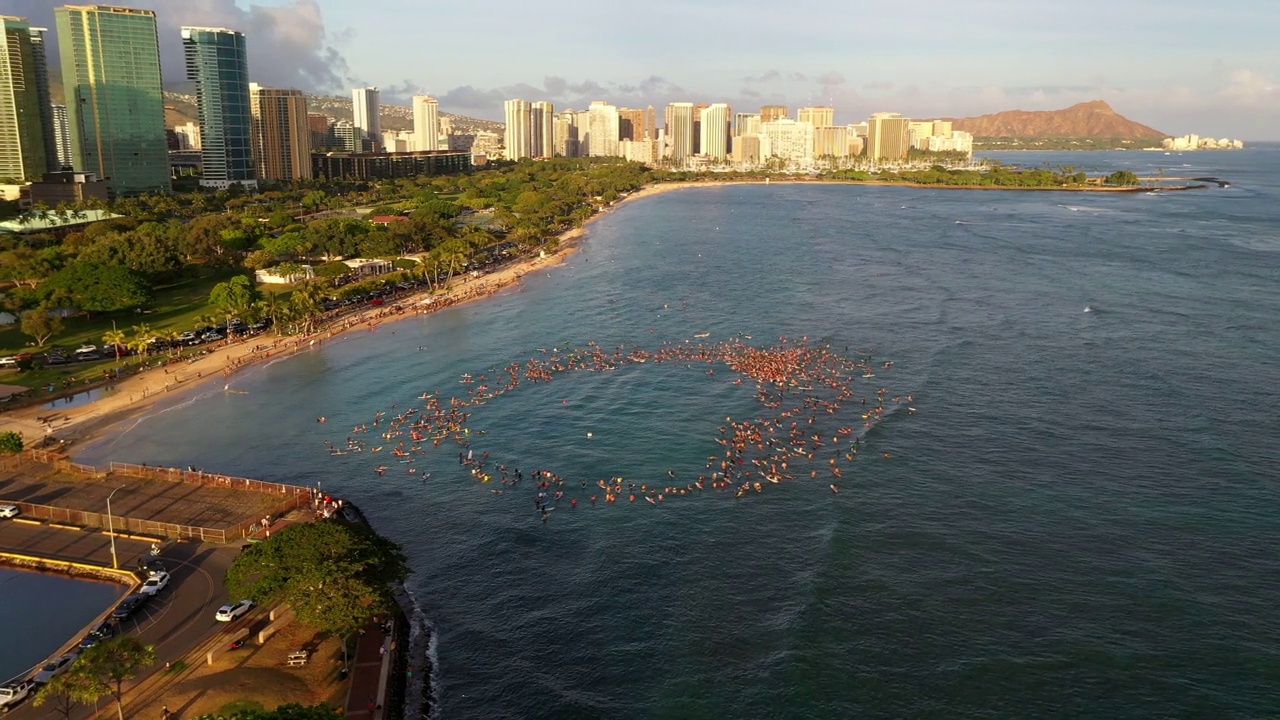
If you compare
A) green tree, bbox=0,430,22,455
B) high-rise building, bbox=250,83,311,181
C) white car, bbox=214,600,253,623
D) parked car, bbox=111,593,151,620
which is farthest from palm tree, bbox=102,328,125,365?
high-rise building, bbox=250,83,311,181

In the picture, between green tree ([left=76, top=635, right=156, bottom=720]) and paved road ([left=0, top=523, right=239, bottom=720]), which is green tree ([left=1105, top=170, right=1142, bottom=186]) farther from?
green tree ([left=76, top=635, right=156, bottom=720])

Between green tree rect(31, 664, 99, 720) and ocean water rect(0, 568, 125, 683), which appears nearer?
green tree rect(31, 664, 99, 720)

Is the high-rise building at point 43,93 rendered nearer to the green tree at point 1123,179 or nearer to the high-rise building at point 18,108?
the high-rise building at point 18,108

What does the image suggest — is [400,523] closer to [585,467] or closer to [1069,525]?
[585,467]

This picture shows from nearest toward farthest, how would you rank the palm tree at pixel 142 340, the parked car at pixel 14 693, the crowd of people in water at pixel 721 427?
1. the parked car at pixel 14 693
2. the crowd of people in water at pixel 721 427
3. the palm tree at pixel 142 340

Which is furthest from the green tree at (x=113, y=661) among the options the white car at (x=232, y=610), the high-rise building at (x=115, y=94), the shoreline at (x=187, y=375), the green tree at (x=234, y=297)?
the high-rise building at (x=115, y=94)
